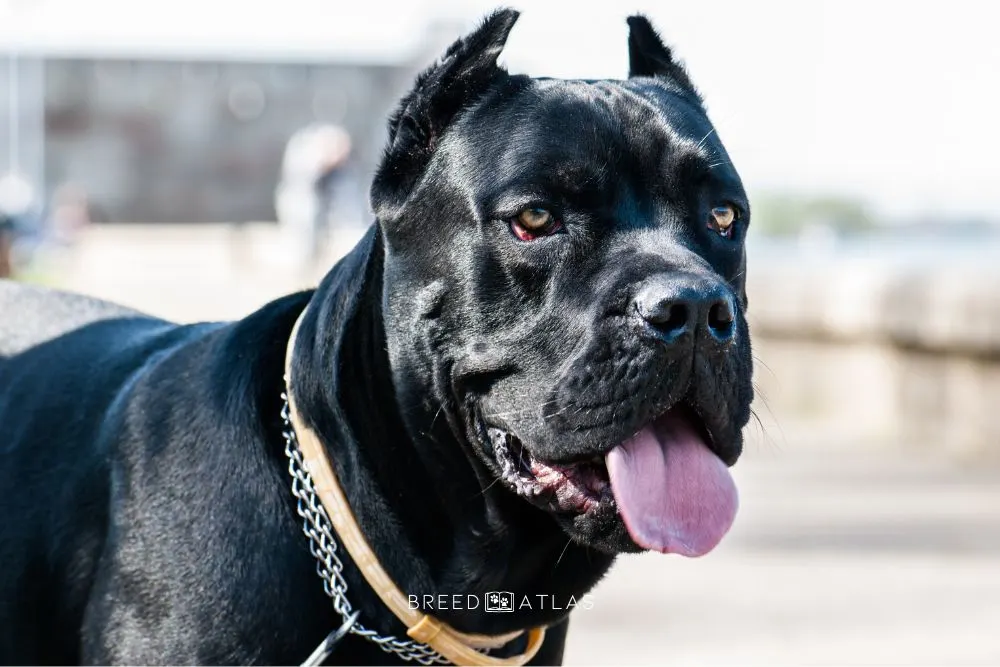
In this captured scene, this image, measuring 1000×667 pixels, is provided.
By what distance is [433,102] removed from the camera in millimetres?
3256

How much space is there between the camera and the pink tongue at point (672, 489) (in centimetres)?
288

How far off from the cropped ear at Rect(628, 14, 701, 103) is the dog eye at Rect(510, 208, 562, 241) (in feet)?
2.86

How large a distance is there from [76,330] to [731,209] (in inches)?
73.4

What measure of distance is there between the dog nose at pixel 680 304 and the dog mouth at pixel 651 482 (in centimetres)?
22

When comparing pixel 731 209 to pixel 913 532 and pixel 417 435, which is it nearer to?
pixel 417 435

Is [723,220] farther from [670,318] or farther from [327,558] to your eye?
[327,558]

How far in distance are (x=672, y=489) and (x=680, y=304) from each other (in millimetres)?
390

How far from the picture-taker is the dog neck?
Result: 3162mm

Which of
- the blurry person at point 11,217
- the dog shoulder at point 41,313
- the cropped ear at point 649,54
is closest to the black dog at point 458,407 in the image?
the cropped ear at point 649,54

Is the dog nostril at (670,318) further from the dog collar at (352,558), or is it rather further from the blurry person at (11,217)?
the blurry person at (11,217)

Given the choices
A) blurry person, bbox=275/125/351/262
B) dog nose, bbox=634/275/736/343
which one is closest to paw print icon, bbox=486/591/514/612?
dog nose, bbox=634/275/736/343

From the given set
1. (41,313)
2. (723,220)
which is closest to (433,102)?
(723,220)

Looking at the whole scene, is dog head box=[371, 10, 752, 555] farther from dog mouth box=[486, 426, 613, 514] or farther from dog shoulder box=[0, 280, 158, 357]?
dog shoulder box=[0, 280, 158, 357]

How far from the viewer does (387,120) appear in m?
3.32
